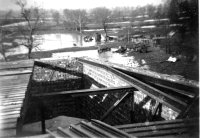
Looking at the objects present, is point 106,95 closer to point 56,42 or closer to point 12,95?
point 12,95

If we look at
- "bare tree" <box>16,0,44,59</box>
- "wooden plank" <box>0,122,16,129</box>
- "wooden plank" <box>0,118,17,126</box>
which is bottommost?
"wooden plank" <box>0,122,16,129</box>

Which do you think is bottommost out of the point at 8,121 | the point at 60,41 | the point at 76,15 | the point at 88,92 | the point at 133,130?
the point at 60,41

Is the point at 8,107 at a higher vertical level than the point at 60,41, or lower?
higher

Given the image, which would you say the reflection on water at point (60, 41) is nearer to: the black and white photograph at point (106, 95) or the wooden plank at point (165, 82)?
the black and white photograph at point (106, 95)

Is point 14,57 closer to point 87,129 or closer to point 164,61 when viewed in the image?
point 164,61

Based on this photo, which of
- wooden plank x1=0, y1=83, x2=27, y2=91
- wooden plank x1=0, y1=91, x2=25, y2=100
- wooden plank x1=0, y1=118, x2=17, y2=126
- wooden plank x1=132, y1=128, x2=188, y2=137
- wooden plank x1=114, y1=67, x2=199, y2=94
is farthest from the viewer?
wooden plank x1=0, y1=83, x2=27, y2=91

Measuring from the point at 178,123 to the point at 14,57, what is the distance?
81.5 feet

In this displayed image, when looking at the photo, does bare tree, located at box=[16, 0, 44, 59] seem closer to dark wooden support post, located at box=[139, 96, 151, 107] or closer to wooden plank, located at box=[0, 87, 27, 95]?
wooden plank, located at box=[0, 87, 27, 95]

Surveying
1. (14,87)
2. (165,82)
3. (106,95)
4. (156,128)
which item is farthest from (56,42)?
(156,128)

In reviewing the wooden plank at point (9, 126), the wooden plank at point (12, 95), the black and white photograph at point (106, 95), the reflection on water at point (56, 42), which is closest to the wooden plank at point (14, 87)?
the black and white photograph at point (106, 95)

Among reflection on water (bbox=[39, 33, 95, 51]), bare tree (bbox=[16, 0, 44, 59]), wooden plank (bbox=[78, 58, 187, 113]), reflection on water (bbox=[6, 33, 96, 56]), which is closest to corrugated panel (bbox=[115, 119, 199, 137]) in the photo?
wooden plank (bbox=[78, 58, 187, 113])

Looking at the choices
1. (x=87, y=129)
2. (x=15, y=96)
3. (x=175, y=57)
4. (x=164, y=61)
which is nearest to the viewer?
(x=87, y=129)

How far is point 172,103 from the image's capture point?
4.38 m

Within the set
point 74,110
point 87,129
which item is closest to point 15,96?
point 87,129
